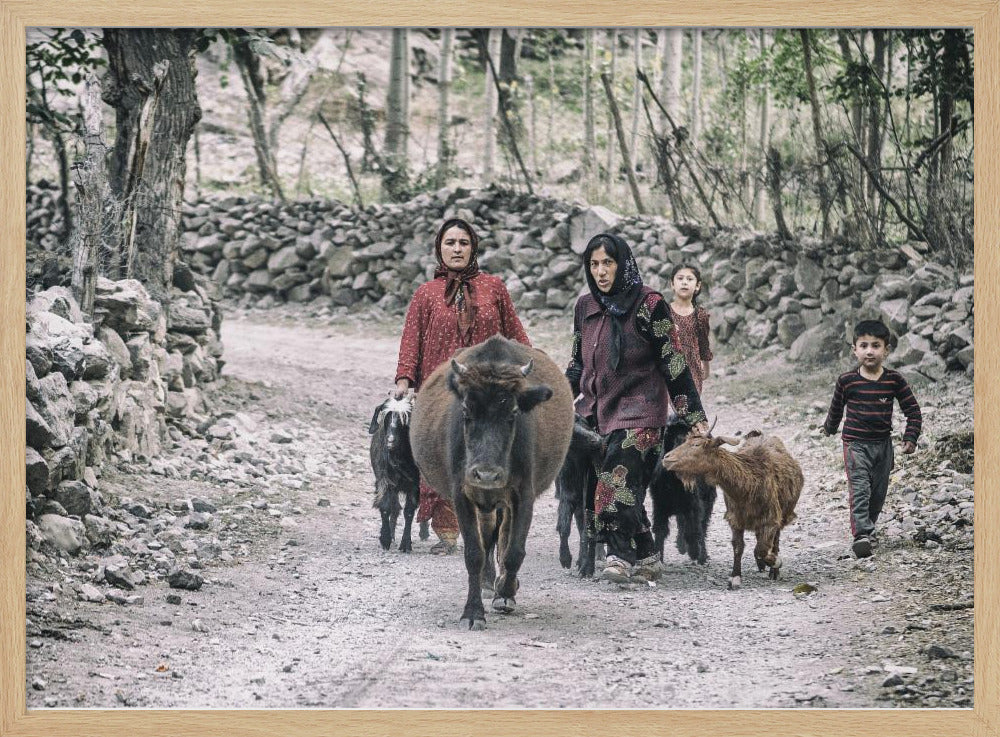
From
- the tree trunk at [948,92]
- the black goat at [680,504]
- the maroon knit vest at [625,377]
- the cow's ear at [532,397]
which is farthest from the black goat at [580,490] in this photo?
the tree trunk at [948,92]

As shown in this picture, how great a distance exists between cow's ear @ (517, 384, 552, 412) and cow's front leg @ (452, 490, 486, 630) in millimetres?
517

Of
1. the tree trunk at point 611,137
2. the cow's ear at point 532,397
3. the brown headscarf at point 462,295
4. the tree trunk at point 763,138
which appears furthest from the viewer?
the tree trunk at point 611,137

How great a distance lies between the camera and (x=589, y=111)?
8.96 metres

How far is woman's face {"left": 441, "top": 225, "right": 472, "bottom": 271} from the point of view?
5.21m

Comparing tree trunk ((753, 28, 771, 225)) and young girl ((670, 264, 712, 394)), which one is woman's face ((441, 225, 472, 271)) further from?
tree trunk ((753, 28, 771, 225))

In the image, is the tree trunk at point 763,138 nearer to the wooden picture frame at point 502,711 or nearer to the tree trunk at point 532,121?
the wooden picture frame at point 502,711

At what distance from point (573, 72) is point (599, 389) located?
11.6ft

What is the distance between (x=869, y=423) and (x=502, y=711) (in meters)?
2.18

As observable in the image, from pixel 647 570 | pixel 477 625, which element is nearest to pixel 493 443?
pixel 477 625

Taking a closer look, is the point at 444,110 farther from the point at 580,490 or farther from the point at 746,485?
the point at 746,485

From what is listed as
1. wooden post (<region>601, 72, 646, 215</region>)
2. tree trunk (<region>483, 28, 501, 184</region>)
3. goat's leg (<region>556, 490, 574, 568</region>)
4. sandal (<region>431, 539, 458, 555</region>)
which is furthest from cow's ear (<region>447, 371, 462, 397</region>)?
wooden post (<region>601, 72, 646, 215</region>)

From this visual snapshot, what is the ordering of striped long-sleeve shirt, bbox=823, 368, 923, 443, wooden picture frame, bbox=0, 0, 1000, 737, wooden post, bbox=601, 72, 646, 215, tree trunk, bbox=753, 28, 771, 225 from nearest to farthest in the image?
wooden picture frame, bbox=0, 0, 1000, 737
striped long-sleeve shirt, bbox=823, 368, 923, 443
tree trunk, bbox=753, 28, 771, 225
wooden post, bbox=601, 72, 646, 215

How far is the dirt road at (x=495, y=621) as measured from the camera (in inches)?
159

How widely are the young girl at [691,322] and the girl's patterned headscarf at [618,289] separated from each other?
71 centimetres
